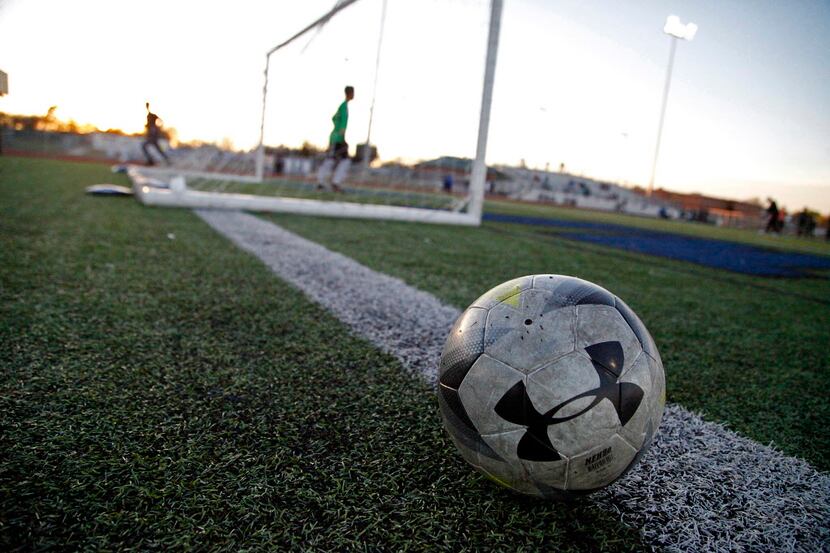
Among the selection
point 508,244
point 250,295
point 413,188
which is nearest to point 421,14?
point 413,188

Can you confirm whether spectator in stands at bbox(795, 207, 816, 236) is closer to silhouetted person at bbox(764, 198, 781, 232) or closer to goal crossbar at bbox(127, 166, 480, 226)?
silhouetted person at bbox(764, 198, 781, 232)

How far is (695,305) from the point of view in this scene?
14.5 feet

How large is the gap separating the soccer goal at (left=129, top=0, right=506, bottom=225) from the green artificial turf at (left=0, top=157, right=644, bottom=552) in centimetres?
607

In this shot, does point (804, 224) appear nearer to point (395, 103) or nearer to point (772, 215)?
point (772, 215)

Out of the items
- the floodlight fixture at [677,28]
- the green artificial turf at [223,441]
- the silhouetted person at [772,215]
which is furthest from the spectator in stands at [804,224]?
the green artificial turf at [223,441]

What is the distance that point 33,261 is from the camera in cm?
360

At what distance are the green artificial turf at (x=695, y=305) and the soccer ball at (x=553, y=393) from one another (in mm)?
980

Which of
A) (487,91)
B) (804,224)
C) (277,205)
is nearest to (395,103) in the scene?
(487,91)

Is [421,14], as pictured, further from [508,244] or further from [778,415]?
[778,415]

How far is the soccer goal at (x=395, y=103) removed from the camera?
8656mm

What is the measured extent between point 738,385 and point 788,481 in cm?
94

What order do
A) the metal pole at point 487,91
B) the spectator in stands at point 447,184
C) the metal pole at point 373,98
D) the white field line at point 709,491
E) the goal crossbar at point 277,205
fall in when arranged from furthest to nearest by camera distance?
1. the spectator in stands at point 447,184
2. the metal pole at point 373,98
3. the metal pole at point 487,91
4. the goal crossbar at point 277,205
5. the white field line at point 709,491

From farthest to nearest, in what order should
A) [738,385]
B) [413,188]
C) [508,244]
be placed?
[413,188] < [508,244] < [738,385]

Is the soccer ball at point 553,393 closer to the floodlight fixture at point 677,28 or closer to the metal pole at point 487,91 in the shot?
the metal pole at point 487,91
